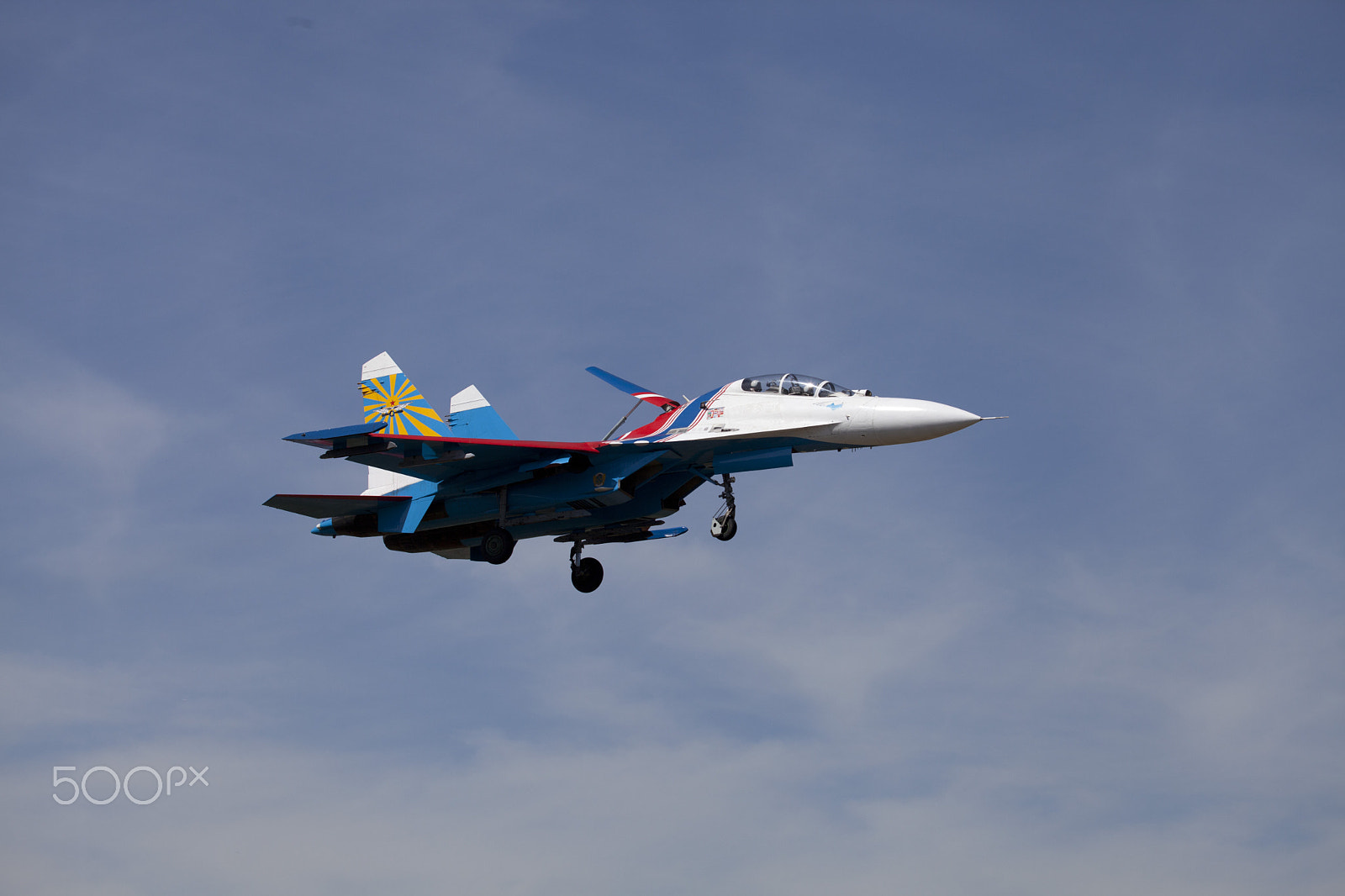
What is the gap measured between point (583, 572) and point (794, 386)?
898 centimetres

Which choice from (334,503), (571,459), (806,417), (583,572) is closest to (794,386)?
(806,417)

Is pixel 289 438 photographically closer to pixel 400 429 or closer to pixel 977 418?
pixel 400 429

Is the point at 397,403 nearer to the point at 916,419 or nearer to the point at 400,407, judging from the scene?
the point at 400,407

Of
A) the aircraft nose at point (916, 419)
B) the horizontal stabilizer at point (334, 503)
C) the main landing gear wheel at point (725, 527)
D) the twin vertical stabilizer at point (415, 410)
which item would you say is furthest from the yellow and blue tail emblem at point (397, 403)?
the aircraft nose at point (916, 419)

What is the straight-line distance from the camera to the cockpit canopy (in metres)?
33.3

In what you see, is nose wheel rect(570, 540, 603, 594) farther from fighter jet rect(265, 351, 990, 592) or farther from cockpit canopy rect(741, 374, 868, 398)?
cockpit canopy rect(741, 374, 868, 398)

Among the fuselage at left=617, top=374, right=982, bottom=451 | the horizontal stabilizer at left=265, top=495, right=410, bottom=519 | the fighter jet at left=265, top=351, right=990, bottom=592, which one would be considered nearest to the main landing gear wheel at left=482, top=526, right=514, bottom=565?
the fighter jet at left=265, top=351, right=990, bottom=592

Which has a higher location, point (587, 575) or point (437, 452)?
point (437, 452)

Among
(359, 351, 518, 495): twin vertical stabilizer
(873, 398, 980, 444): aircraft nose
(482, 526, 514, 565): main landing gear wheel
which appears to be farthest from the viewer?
(359, 351, 518, 495): twin vertical stabilizer

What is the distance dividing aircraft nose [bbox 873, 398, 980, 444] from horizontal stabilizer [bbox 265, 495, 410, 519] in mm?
12378

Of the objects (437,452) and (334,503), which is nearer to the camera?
(437,452)

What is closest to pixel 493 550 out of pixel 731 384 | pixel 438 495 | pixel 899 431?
pixel 438 495

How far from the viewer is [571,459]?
116ft

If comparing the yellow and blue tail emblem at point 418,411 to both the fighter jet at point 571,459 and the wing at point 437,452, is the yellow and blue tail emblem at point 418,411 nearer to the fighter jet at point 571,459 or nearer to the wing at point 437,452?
the fighter jet at point 571,459
